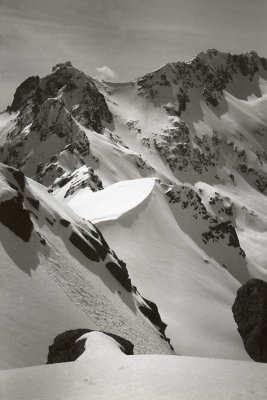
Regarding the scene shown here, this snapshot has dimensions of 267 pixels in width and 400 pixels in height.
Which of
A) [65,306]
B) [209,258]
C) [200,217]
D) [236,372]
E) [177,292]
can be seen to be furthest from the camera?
[200,217]

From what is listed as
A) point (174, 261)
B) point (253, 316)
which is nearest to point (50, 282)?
point (253, 316)

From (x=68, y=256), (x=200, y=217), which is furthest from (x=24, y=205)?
(x=200, y=217)

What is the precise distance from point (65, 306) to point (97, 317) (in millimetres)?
3059

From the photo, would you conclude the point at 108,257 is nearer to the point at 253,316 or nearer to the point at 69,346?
the point at 253,316

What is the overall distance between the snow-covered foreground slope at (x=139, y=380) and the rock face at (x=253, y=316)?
3821 cm

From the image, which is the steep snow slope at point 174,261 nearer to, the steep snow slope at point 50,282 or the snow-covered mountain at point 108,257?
the snow-covered mountain at point 108,257

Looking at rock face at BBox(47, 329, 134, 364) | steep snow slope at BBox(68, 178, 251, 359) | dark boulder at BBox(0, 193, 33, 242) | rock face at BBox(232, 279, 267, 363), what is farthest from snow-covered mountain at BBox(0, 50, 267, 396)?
rock face at BBox(47, 329, 134, 364)

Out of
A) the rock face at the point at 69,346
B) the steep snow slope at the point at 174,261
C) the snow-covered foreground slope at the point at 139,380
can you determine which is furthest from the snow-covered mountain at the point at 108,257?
the snow-covered foreground slope at the point at 139,380

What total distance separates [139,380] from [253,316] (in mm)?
43499

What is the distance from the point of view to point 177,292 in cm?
6675

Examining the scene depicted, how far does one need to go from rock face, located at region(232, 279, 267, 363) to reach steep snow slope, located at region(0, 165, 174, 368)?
474 inches

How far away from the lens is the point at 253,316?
53969mm

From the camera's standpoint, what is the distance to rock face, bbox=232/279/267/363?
51.4m

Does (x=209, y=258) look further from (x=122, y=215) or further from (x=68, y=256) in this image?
(x=68, y=256)
